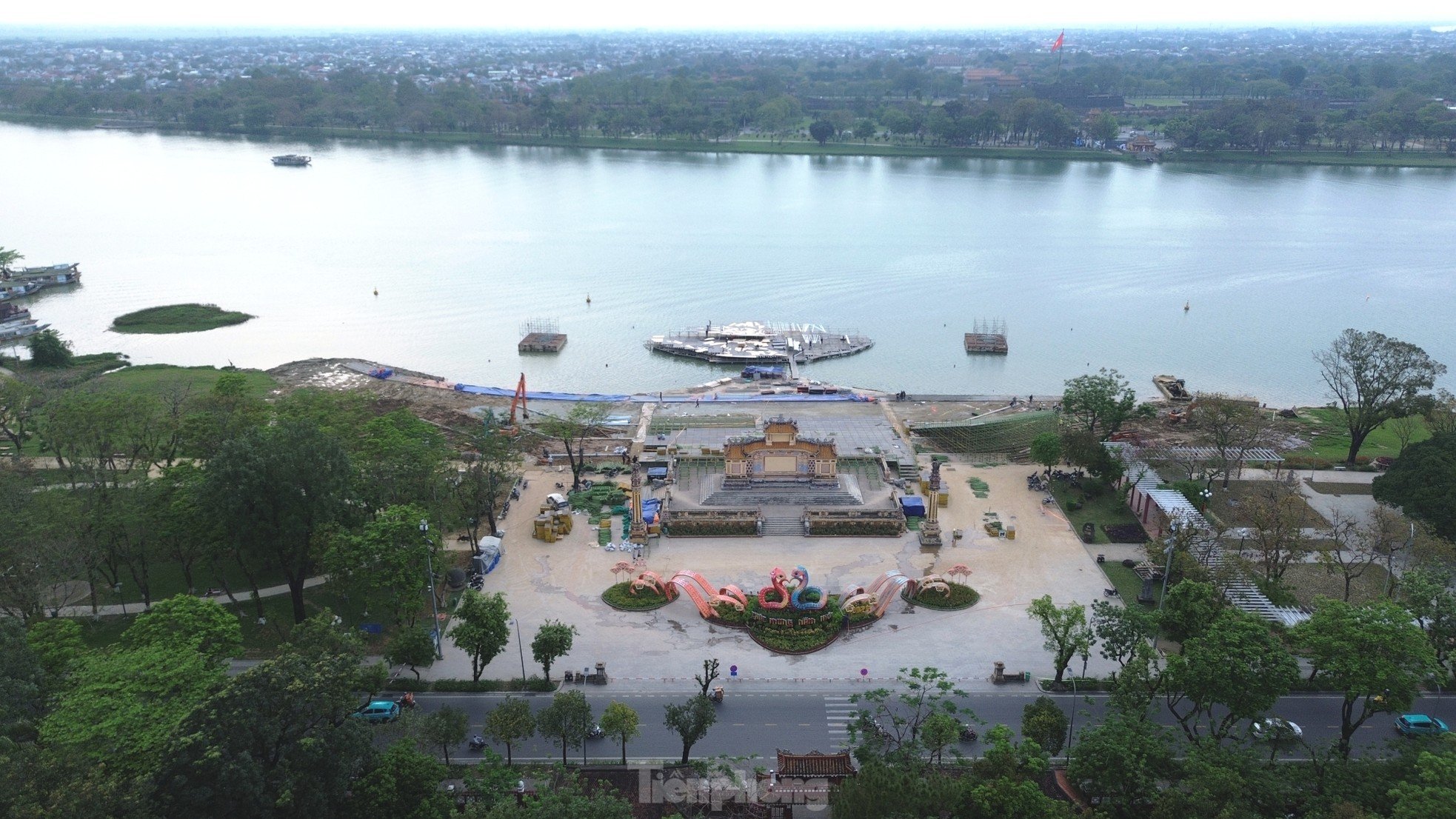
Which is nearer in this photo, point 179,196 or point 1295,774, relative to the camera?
point 1295,774

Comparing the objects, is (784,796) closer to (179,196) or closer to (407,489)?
(407,489)

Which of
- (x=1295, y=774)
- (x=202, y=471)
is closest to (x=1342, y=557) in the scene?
(x=1295, y=774)

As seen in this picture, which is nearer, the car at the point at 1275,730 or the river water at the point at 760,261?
the car at the point at 1275,730

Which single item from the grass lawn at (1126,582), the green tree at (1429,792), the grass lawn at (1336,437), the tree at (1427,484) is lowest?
the grass lawn at (1126,582)

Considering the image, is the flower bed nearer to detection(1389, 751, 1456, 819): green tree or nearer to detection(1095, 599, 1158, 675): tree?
detection(1095, 599, 1158, 675): tree

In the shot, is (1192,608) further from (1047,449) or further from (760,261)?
(760,261)

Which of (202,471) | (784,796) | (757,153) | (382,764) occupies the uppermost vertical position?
(757,153)

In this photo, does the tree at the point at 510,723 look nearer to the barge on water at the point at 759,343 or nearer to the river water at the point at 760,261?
the river water at the point at 760,261

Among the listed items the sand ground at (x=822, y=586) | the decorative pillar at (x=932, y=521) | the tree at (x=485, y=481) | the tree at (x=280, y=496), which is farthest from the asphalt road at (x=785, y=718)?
the tree at (x=485, y=481)
